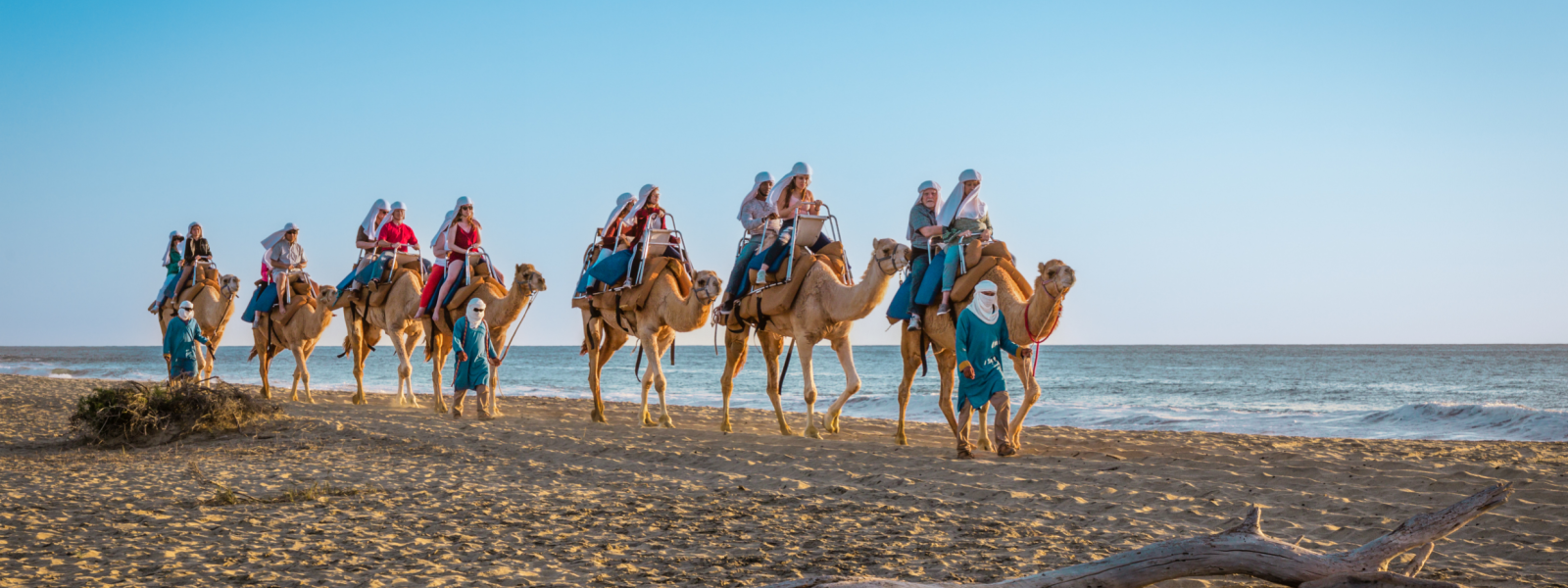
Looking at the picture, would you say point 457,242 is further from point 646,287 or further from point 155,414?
point 155,414

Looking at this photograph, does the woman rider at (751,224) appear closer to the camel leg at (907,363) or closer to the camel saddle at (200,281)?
the camel leg at (907,363)

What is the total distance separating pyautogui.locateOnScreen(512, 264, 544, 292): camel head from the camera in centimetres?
1427

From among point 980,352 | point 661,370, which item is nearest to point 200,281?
point 661,370

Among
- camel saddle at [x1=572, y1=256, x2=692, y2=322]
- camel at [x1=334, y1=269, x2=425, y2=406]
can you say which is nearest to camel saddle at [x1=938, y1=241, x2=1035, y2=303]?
→ camel saddle at [x1=572, y1=256, x2=692, y2=322]

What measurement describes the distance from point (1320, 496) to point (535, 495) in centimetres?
559

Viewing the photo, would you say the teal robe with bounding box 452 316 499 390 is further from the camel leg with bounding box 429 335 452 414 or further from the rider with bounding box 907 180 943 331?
the rider with bounding box 907 180 943 331

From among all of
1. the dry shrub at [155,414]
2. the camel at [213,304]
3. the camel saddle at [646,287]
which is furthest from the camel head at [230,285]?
the camel saddle at [646,287]

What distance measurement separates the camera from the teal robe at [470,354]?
44.9ft

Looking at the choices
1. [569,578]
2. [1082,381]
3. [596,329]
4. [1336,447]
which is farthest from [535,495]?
[1082,381]

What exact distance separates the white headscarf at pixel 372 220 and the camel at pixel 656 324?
14.7 feet

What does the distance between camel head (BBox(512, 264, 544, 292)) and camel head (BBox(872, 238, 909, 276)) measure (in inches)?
210

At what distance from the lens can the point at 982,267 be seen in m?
10.2

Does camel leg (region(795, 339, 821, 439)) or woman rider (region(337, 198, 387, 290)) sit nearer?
camel leg (region(795, 339, 821, 439))

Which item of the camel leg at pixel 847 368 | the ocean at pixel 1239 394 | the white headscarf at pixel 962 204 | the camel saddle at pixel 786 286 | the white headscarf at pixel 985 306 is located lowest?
the ocean at pixel 1239 394
